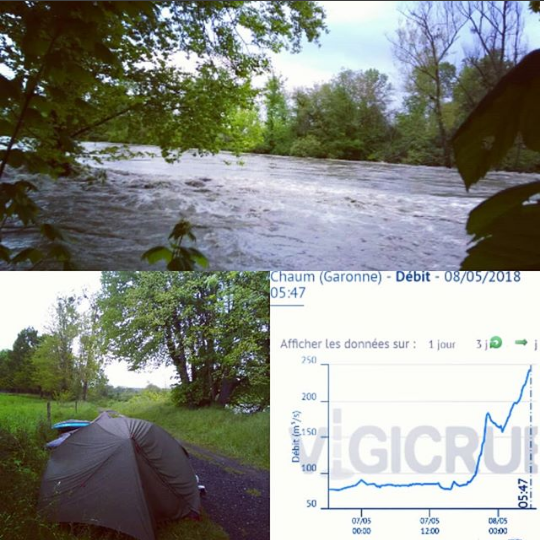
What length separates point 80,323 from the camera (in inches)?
50.8

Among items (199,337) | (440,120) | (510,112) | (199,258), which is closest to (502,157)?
(510,112)

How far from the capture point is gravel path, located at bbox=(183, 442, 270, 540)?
123cm

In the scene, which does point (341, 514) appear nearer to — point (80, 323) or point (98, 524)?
point (98, 524)

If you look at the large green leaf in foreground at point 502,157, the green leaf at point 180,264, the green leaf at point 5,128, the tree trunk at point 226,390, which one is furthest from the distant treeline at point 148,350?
the large green leaf in foreground at point 502,157

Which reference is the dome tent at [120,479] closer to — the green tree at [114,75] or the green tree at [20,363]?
the green tree at [20,363]

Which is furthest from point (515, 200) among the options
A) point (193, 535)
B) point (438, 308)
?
point (193, 535)

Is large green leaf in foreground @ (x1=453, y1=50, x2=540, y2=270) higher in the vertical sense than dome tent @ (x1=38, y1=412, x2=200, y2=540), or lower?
higher

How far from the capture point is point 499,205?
0.51 m

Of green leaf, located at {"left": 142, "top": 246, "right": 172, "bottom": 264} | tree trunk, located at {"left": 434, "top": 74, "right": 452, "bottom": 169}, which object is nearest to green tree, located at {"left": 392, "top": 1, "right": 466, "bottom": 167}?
tree trunk, located at {"left": 434, "top": 74, "right": 452, "bottom": 169}

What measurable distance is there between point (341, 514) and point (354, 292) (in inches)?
18.2

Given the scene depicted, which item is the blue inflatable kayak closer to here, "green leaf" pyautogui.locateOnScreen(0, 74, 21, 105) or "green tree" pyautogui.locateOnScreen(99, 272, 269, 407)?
"green tree" pyautogui.locateOnScreen(99, 272, 269, 407)

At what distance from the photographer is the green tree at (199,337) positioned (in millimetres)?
1220

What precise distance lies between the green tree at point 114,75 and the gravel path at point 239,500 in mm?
555

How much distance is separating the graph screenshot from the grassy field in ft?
0.23
